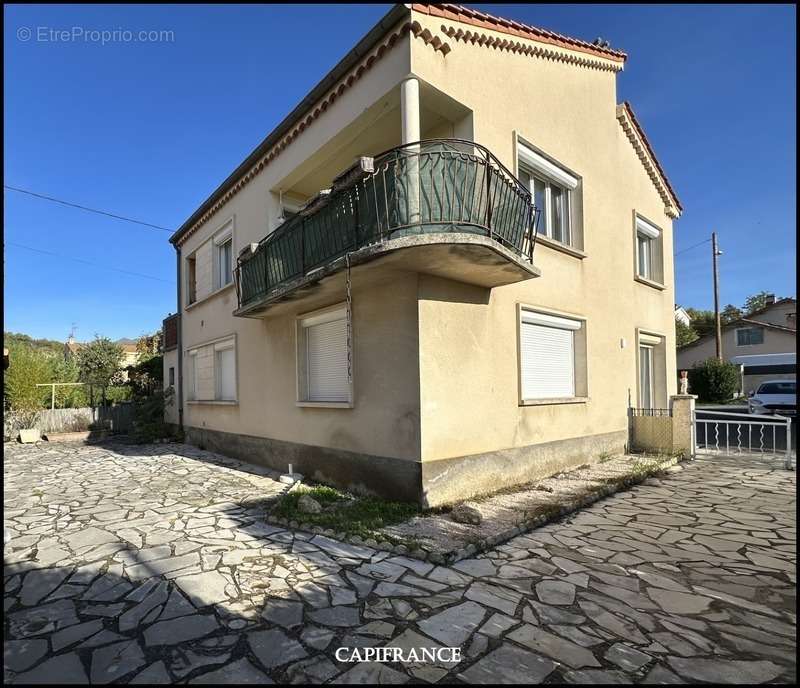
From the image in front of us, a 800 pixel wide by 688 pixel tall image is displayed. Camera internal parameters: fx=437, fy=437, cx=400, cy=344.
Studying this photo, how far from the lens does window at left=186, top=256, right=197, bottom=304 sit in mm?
13820

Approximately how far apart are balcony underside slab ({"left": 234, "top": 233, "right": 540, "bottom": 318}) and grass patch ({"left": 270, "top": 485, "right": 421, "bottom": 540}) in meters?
3.12

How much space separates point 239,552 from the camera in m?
4.54

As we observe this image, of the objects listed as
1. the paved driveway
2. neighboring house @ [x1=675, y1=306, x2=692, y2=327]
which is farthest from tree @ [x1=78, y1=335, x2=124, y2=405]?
neighboring house @ [x1=675, y1=306, x2=692, y2=327]

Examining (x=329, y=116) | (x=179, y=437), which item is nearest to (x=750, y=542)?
(x=329, y=116)

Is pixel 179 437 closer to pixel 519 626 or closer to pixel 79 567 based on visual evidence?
pixel 79 567

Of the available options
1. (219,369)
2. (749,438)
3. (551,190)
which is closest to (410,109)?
(551,190)

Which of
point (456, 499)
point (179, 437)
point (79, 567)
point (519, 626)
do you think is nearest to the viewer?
point (519, 626)

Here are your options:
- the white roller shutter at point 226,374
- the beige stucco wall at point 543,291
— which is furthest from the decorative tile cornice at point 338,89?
the white roller shutter at point 226,374

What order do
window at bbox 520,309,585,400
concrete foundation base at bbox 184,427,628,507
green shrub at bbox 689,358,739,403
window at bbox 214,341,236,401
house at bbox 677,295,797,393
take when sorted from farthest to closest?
house at bbox 677,295,797,393 < green shrub at bbox 689,358,739,403 < window at bbox 214,341,236,401 < window at bbox 520,309,585,400 < concrete foundation base at bbox 184,427,628,507

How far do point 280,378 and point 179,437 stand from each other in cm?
686

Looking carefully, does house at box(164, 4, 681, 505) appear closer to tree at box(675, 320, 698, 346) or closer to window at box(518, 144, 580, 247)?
window at box(518, 144, 580, 247)

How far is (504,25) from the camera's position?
7145 mm

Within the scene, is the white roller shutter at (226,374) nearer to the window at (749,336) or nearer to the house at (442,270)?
the house at (442,270)

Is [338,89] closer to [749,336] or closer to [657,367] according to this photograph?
[657,367]
